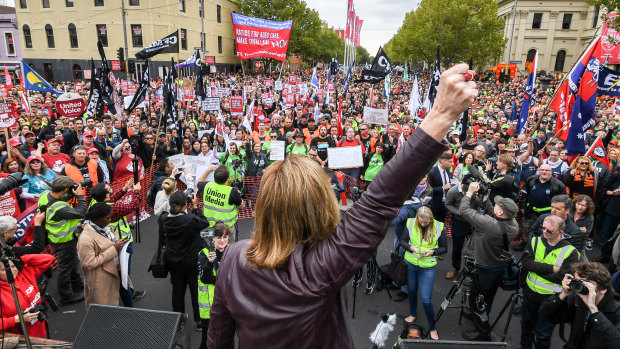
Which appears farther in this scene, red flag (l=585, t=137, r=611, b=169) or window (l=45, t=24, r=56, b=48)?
window (l=45, t=24, r=56, b=48)

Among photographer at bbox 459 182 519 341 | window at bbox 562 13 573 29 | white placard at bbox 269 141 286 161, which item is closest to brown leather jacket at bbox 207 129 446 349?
photographer at bbox 459 182 519 341

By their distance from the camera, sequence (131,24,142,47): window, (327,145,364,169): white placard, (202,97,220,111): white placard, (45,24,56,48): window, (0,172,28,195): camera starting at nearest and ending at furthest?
1. (0,172,28,195): camera
2. (327,145,364,169): white placard
3. (202,97,220,111): white placard
4. (131,24,142,47): window
5. (45,24,56,48): window

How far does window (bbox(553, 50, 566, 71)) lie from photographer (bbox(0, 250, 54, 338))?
64.7 metres

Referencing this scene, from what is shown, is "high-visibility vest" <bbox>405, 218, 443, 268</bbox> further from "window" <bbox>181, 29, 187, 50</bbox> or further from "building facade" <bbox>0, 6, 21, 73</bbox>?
"building facade" <bbox>0, 6, 21, 73</bbox>

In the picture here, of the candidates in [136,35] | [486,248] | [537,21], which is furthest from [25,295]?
[537,21]

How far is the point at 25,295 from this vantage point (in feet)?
11.3

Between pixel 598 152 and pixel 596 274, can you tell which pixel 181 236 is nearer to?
pixel 596 274

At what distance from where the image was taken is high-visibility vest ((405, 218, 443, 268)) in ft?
15.7

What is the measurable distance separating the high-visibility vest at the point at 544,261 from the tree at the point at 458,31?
129 feet

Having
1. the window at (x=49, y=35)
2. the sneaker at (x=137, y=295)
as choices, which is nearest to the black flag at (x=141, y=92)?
the sneaker at (x=137, y=295)

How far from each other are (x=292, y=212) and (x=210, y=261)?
9.78 ft

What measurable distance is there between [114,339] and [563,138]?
30.8 feet

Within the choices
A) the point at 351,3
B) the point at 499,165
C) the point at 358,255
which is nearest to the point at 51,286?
the point at 358,255

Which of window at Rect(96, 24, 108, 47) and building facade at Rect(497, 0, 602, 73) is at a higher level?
building facade at Rect(497, 0, 602, 73)
